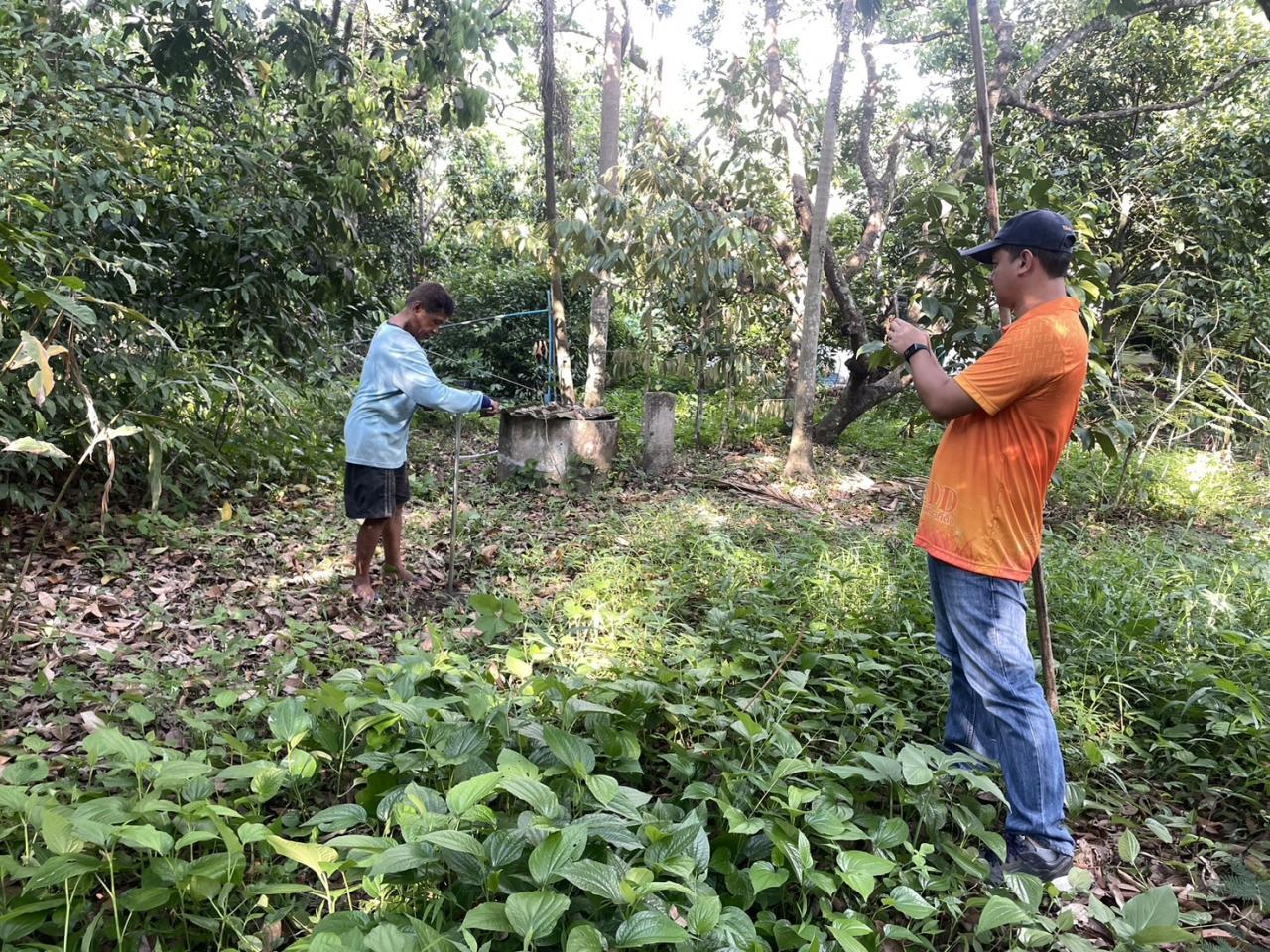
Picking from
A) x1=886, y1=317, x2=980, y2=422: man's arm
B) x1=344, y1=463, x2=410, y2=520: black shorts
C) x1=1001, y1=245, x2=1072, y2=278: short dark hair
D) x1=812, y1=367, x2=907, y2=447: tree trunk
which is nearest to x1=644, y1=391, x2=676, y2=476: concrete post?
x1=812, y1=367, x2=907, y2=447: tree trunk

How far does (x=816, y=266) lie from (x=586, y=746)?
5881mm

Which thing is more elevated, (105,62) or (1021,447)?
(105,62)

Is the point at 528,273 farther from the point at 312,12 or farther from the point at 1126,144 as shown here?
the point at 1126,144

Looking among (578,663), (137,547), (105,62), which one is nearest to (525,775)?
(578,663)

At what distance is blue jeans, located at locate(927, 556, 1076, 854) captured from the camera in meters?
2.09

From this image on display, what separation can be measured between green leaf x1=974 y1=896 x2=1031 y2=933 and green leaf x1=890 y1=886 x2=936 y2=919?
11cm

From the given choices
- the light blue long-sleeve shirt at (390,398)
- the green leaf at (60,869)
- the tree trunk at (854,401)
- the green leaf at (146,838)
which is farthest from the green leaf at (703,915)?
A: the tree trunk at (854,401)

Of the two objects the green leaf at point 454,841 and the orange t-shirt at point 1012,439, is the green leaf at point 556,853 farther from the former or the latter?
the orange t-shirt at point 1012,439

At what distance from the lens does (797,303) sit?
8523 mm

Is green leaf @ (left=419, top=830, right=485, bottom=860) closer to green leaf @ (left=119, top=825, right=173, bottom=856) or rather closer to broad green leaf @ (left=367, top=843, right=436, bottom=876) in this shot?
broad green leaf @ (left=367, top=843, right=436, bottom=876)

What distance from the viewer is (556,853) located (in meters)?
1.52

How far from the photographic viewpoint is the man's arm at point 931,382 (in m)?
2.16

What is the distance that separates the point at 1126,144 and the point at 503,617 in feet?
32.4

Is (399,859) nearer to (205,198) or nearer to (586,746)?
(586,746)
